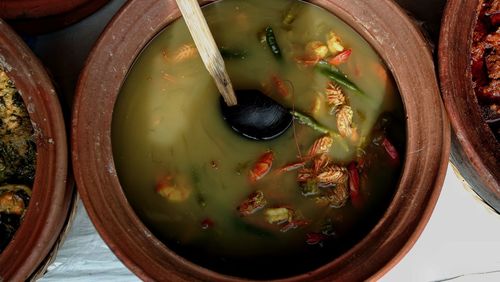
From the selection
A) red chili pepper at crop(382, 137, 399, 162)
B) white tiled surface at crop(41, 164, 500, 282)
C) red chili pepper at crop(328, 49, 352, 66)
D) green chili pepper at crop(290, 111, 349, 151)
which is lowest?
white tiled surface at crop(41, 164, 500, 282)

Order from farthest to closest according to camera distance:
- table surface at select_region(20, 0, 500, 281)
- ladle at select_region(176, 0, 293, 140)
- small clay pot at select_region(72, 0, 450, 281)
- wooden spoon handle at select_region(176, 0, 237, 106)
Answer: table surface at select_region(20, 0, 500, 281), ladle at select_region(176, 0, 293, 140), small clay pot at select_region(72, 0, 450, 281), wooden spoon handle at select_region(176, 0, 237, 106)

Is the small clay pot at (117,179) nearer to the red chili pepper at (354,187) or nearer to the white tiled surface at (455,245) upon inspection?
the red chili pepper at (354,187)

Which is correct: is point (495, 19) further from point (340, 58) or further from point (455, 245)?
point (455, 245)

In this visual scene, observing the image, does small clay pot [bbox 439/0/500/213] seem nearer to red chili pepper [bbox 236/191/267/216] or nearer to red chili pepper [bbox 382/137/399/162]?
red chili pepper [bbox 382/137/399/162]

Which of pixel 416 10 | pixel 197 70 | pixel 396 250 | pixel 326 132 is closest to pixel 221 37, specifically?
pixel 197 70

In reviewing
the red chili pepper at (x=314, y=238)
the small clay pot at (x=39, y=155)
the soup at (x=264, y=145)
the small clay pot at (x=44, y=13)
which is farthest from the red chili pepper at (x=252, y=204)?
the small clay pot at (x=44, y=13)

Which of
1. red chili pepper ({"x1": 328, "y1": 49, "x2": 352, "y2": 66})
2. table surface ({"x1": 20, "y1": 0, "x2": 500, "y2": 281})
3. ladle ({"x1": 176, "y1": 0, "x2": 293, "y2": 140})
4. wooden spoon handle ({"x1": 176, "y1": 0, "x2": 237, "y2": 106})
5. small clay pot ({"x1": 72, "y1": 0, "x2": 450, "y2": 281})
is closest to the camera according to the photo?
wooden spoon handle ({"x1": 176, "y1": 0, "x2": 237, "y2": 106})

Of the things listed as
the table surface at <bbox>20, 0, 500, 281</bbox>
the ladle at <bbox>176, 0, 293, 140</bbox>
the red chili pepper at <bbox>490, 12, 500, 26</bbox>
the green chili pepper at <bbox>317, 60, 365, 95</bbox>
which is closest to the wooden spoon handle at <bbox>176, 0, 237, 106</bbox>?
the ladle at <bbox>176, 0, 293, 140</bbox>
